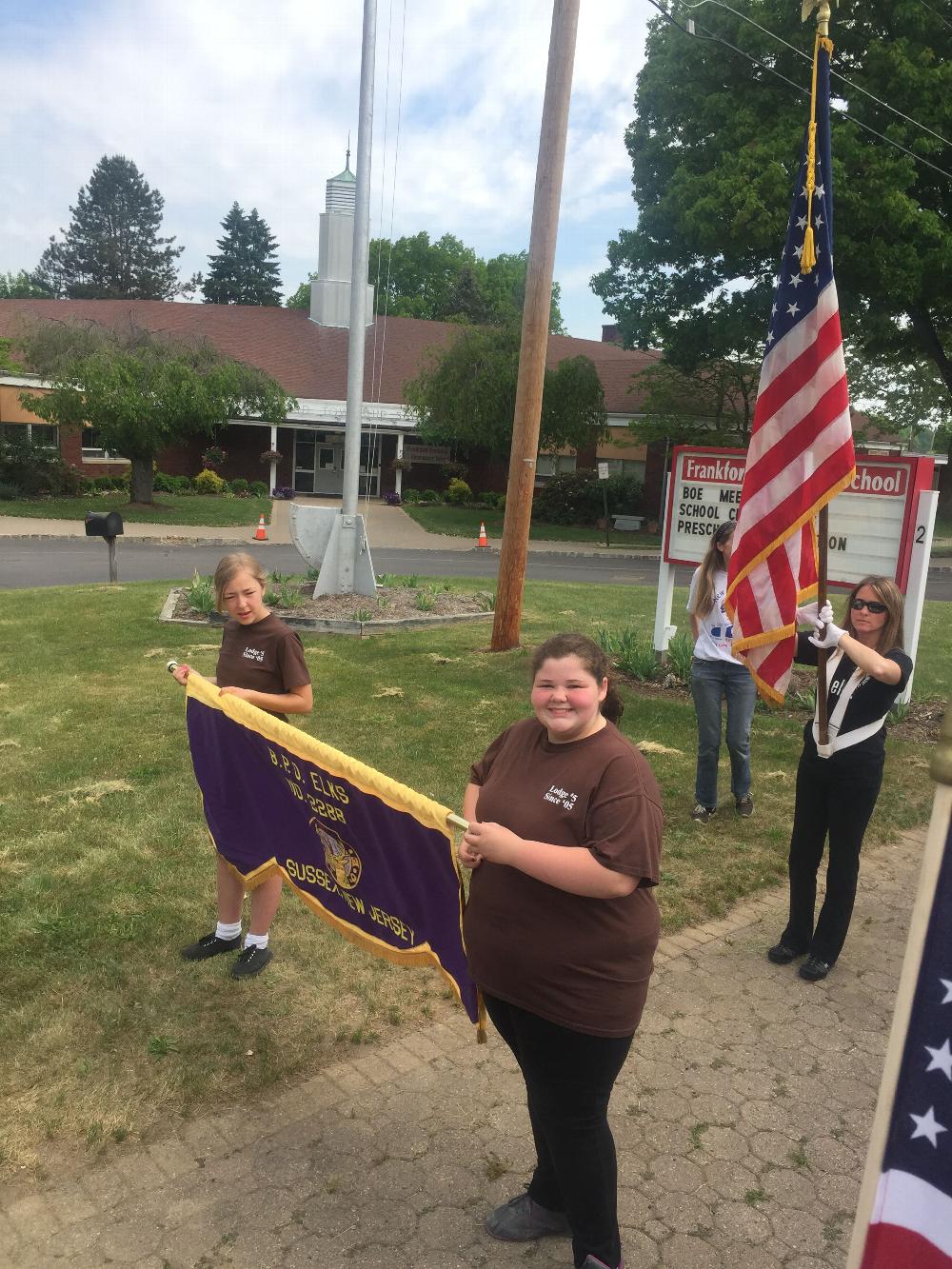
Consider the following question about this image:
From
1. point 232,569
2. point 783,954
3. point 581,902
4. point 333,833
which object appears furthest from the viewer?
point 783,954

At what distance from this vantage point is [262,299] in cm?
7294

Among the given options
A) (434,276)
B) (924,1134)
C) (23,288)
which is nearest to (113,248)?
(23,288)

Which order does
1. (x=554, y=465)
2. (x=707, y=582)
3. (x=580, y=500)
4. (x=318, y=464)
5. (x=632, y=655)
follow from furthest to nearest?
(x=318, y=464) < (x=554, y=465) < (x=580, y=500) < (x=632, y=655) < (x=707, y=582)

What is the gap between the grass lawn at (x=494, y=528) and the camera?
31.3 metres

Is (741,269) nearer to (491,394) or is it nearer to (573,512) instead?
(491,394)

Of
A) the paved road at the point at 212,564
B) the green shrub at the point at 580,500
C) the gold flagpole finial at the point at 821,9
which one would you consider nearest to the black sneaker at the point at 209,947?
the gold flagpole finial at the point at 821,9

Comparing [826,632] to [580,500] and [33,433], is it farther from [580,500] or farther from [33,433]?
[33,433]

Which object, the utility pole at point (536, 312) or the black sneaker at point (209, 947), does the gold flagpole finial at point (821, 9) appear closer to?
the black sneaker at point (209, 947)

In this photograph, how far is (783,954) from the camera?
15.9ft

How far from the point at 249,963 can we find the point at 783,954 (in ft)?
8.68

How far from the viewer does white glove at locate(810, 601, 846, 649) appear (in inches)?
171

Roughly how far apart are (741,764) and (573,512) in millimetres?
29117

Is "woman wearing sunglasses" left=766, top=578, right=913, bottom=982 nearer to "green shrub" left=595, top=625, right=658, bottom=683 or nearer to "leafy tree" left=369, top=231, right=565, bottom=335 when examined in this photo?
"green shrub" left=595, top=625, right=658, bottom=683

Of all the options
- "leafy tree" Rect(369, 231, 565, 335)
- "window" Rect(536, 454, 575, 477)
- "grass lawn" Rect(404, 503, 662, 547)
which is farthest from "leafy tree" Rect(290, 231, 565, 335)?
"grass lawn" Rect(404, 503, 662, 547)
